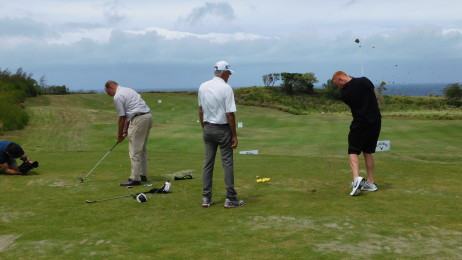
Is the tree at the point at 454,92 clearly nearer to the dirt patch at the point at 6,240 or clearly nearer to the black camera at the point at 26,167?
the black camera at the point at 26,167

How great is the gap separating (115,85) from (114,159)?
5.77 m

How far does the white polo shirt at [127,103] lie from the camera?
10.4m

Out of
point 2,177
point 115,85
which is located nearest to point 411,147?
point 115,85

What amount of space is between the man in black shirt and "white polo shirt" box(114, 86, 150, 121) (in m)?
4.33

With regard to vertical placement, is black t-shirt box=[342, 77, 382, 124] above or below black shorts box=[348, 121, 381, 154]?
above

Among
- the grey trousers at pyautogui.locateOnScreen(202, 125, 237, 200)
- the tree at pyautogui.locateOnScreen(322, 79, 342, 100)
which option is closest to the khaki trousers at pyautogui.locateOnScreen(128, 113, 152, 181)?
the grey trousers at pyautogui.locateOnScreen(202, 125, 237, 200)

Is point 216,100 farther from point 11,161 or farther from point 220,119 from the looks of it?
point 11,161

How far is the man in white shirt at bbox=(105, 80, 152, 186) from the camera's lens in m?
10.4

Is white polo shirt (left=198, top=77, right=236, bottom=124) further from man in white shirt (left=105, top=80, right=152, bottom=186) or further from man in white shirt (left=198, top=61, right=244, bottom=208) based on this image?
man in white shirt (left=105, top=80, right=152, bottom=186)

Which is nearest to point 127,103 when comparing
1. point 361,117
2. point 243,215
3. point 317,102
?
point 243,215

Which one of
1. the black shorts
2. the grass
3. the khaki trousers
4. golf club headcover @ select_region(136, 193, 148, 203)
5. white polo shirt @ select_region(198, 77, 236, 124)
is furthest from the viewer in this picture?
the khaki trousers

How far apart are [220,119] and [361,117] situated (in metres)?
2.81

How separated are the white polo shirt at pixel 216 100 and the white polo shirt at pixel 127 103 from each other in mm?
2852

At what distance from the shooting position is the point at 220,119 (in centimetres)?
803
